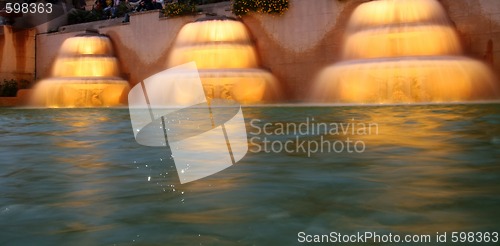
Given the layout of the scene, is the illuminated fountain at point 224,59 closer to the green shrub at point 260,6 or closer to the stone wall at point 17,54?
the green shrub at point 260,6

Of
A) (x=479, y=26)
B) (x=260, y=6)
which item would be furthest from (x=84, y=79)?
(x=479, y=26)

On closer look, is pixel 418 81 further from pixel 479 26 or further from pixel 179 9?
pixel 179 9

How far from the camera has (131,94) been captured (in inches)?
846

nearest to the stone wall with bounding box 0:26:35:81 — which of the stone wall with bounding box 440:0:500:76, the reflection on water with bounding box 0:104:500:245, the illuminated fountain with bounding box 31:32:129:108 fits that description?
the illuminated fountain with bounding box 31:32:129:108

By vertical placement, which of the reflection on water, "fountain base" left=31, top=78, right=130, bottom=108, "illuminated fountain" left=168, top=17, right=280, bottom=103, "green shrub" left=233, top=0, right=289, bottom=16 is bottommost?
"fountain base" left=31, top=78, right=130, bottom=108

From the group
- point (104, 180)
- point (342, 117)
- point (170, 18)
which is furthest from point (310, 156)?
point (170, 18)

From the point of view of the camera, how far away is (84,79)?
19875mm

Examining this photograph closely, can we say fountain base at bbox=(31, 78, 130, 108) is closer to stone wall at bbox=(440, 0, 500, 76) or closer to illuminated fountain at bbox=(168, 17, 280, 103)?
illuminated fountain at bbox=(168, 17, 280, 103)

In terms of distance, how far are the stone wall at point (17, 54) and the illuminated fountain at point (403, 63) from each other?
544 inches

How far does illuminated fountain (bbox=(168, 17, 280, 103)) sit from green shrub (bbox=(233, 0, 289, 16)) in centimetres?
58

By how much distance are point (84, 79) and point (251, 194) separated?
57.7 feet

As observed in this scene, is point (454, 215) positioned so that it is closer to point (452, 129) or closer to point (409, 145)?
point (409, 145)

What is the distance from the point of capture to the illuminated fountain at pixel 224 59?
1675 centimetres

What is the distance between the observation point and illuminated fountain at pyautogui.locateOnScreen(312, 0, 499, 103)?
525 inches
